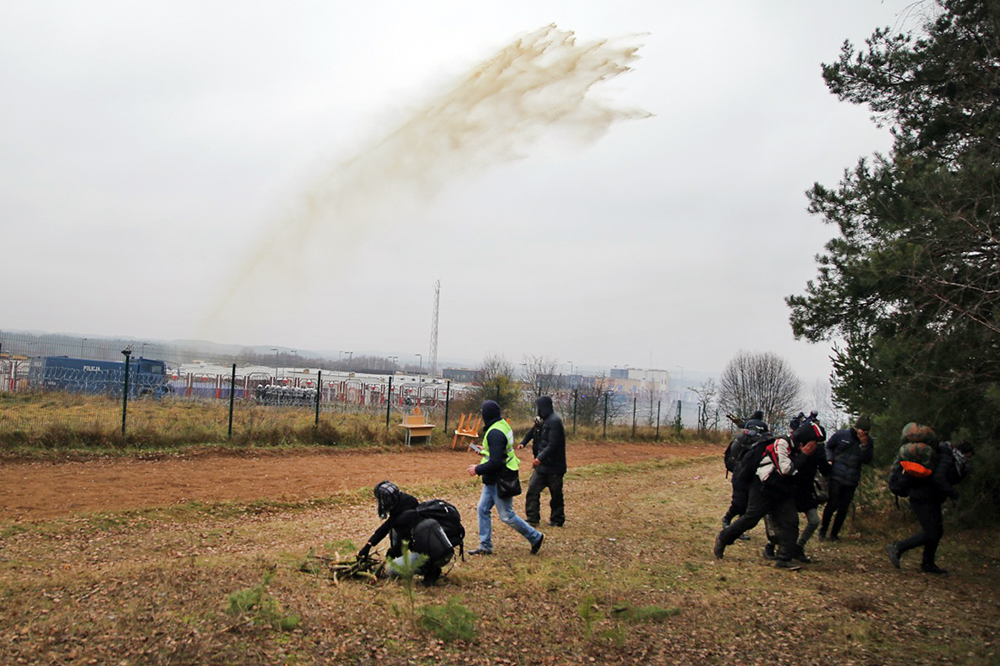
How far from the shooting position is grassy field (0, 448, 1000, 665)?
5023 millimetres

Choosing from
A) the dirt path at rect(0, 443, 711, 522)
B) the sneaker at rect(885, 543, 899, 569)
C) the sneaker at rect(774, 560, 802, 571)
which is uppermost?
the sneaker at rect(885, 543, 899, 569)

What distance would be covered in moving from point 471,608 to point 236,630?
6.79ft

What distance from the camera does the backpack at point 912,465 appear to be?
8484mm

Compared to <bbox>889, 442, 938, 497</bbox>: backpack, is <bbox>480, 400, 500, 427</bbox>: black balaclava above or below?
above

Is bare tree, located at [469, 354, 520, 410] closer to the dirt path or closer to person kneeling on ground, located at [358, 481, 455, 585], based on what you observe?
the dirt path

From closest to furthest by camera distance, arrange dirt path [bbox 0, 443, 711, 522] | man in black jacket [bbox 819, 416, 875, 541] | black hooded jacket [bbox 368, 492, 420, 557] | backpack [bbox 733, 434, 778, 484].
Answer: black hooded jacket [bbox 368, 492, 420, 557] < backpack [bbox 733, 434, 778, 484] < man in black jacket [bbox 819, 416, 875, 541] < dirt path [bbox 0, 443, 711, 522]

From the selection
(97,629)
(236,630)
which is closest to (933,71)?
(236,630)

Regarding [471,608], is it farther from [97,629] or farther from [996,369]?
[996,369]

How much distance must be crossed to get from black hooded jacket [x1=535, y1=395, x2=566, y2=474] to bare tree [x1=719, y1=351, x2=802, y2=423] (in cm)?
3412

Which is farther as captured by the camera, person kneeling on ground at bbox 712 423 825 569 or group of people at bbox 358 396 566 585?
person kneeling on ground at bbox 712 423 825 569

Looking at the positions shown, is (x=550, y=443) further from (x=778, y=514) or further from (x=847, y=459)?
(x=847, y=459)

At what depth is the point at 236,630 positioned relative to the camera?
5.02 meters

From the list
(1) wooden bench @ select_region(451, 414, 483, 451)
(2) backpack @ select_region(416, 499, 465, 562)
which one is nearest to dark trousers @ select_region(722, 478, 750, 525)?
(2) backpack @ select_region(416, 499, 465, 562)

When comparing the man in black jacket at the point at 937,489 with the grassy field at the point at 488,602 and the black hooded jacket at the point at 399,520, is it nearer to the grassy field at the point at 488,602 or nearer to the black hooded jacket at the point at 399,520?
the grassy field at the point at 488,602
